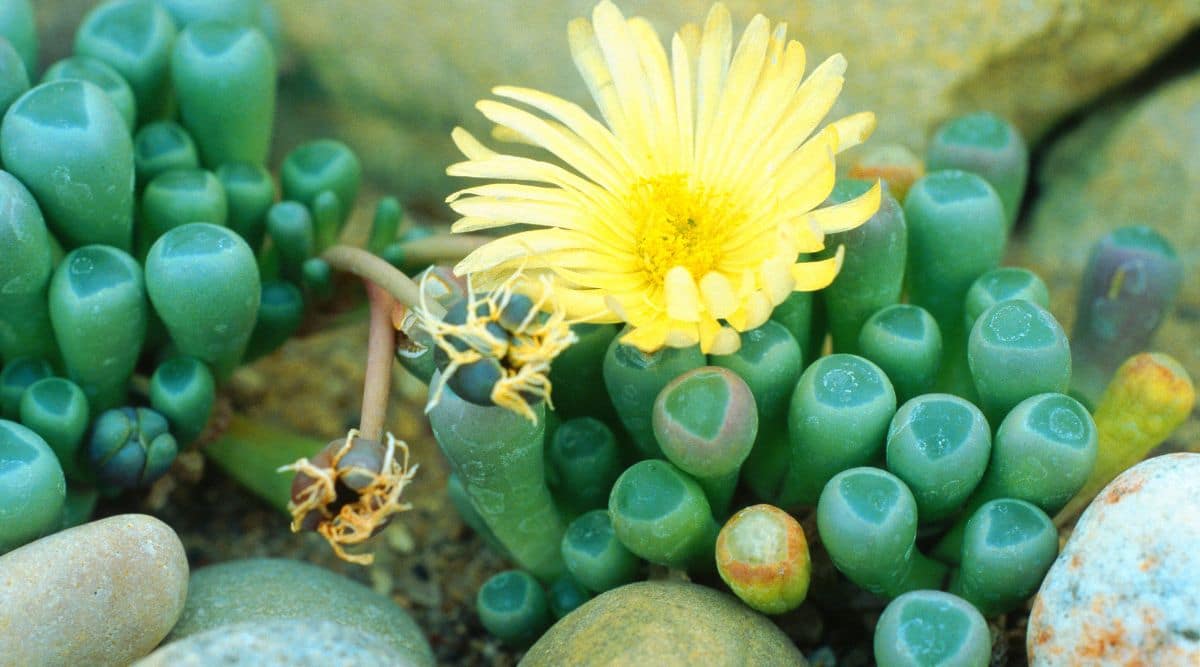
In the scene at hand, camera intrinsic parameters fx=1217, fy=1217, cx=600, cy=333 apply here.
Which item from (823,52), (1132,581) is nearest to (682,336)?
(1132,581)

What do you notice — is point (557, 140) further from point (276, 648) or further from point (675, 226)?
point (276, 648)

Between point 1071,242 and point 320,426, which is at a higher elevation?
point 1071,242

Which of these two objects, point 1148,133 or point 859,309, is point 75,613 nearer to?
point 859,309

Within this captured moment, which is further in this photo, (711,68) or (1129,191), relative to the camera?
(1129,191)

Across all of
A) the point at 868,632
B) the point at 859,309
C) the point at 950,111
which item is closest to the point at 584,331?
the point at 859,309

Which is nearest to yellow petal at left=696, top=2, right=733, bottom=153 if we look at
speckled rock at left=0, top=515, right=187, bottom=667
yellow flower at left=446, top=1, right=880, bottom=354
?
yellow flower at left=446, top=1, right=880, bottom=354

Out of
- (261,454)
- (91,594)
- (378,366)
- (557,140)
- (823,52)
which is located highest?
(557,140)
